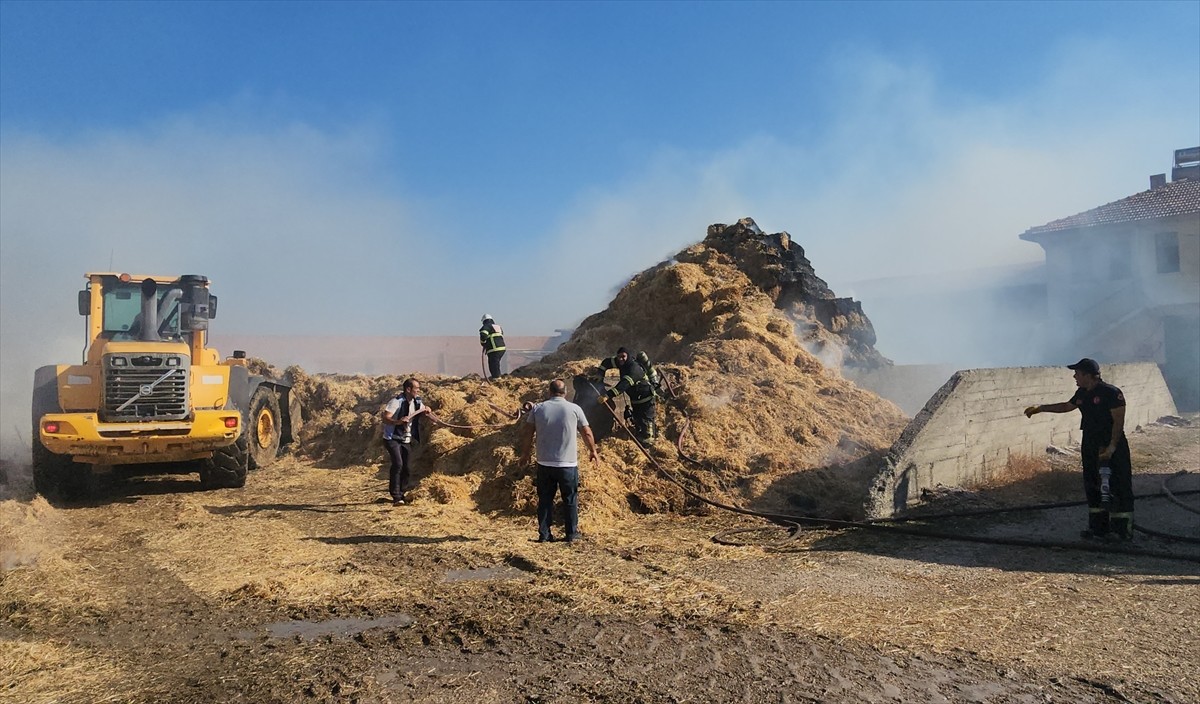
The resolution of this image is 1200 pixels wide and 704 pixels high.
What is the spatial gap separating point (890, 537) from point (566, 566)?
3504 millimetres

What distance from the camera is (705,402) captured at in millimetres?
12008

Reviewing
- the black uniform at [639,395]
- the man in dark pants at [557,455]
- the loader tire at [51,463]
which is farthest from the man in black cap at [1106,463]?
the loader tire at [51,463]

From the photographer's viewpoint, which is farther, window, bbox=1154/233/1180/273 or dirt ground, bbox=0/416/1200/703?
window, bbox=1154/233/1180/273

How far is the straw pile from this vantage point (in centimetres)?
1035

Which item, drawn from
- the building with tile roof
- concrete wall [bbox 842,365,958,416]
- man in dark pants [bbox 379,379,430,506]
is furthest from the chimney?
man in dark pants [bbox 379,379,430,506]

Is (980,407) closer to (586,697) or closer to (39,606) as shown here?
(586,697)

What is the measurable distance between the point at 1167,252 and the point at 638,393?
31386mm

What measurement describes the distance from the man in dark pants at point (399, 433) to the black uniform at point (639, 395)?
267 cm

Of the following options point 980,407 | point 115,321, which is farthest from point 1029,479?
point 115,321

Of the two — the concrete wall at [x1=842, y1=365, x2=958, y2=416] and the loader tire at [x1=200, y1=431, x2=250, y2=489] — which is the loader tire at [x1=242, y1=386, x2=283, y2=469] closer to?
the loader tire at [x1=200, y1=431, x2=250, y2=489]

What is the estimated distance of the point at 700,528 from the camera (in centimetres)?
913

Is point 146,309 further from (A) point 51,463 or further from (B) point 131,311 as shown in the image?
(A) point 51,463

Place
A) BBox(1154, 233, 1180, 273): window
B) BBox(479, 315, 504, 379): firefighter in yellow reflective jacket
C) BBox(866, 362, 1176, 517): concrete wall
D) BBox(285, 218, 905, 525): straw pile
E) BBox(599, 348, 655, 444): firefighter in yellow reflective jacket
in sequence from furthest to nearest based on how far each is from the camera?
BBox(1154, 233, 1180, 273): window → BBox(479, 315, 504, 379): firefighter in yellow reflective jacket → BBox(599, 348, 655, 444): firefighter in yellow reflective jacket → BBox(285, 218, 905, 525): straw pile → BBox(866, 362, 1176, 517): concrete wall

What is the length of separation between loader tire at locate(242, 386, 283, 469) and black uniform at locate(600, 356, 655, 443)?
19.5ft
